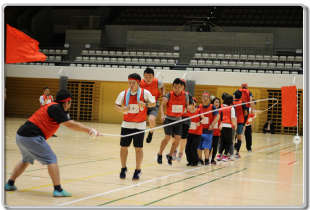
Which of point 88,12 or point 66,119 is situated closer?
point 66,119

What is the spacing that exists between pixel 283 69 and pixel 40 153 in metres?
18.9

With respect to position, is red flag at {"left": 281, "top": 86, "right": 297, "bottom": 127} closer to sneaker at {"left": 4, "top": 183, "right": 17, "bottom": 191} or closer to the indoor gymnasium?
the indoor gymnasium

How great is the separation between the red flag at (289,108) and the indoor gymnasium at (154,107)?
0.13 ft

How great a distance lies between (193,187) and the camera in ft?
17.6

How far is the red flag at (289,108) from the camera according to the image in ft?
33.9

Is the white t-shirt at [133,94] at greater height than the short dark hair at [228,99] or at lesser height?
lesser

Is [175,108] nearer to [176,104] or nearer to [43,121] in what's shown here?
[176,104]

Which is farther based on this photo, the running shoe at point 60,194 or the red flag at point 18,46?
the red flag at point 18,46

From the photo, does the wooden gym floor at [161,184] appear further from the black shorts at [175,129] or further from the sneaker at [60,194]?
the black shorts at [175,129]

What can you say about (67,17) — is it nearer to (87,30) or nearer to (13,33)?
(87,30)

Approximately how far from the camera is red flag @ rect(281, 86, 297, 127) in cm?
1032

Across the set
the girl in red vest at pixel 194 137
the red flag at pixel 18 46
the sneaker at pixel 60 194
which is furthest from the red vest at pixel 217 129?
the sneaker at pixel 60 194

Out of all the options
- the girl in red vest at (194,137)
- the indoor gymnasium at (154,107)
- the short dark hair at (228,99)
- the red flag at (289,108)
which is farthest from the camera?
the red flag at (289,108)

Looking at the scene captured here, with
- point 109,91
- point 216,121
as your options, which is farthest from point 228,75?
point 216,121
